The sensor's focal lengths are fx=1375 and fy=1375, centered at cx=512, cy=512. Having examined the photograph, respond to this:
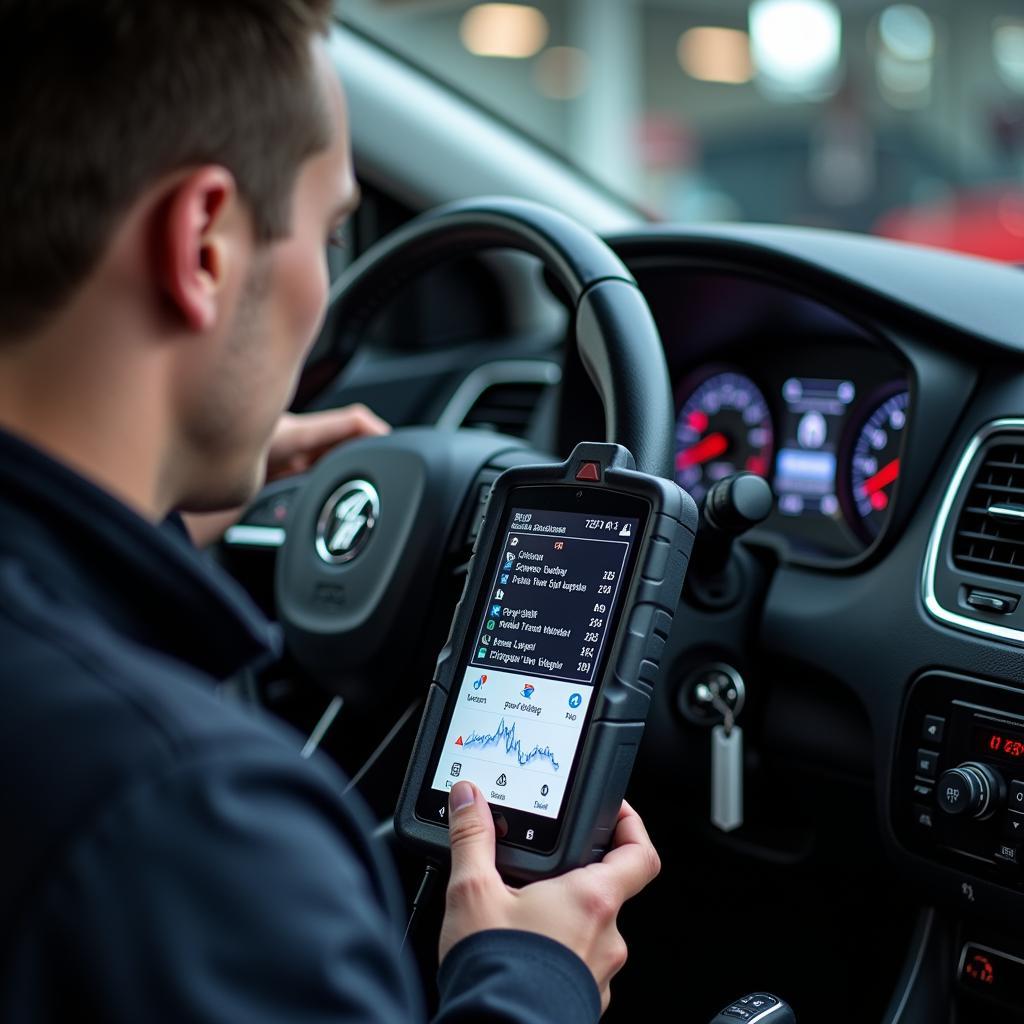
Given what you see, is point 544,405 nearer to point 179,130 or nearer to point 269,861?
point 179,130

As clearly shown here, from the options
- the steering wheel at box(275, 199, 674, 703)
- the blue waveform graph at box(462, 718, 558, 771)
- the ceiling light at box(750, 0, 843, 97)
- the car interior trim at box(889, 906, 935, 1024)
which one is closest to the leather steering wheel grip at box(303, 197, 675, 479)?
the steering wheel at box(275, 199, 674, 703)

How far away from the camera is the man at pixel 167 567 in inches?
21.8

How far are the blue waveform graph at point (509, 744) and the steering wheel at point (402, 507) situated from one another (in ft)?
1.00

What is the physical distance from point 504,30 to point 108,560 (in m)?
18.2

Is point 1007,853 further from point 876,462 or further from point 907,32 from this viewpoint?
point 907,32

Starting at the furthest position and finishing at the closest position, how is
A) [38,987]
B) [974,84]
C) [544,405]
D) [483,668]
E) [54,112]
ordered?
1. [974,84]
2. [544,405]
3. [483,668]
4. [54,112]
5. [38,987]

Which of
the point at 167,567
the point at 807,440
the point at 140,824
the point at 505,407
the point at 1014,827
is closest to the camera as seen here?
the point at 140,824

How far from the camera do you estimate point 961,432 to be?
1365mm

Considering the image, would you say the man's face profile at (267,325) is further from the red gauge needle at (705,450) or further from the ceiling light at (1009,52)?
the ceiling light at (1009,52)

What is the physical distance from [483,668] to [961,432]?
605mm

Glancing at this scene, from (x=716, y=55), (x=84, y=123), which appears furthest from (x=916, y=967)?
(x=716, y=55)

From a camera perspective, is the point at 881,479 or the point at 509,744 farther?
the point at 881,479

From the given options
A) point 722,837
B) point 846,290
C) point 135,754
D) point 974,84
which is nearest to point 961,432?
point 846,290

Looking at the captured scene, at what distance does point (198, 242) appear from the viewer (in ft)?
2.28
